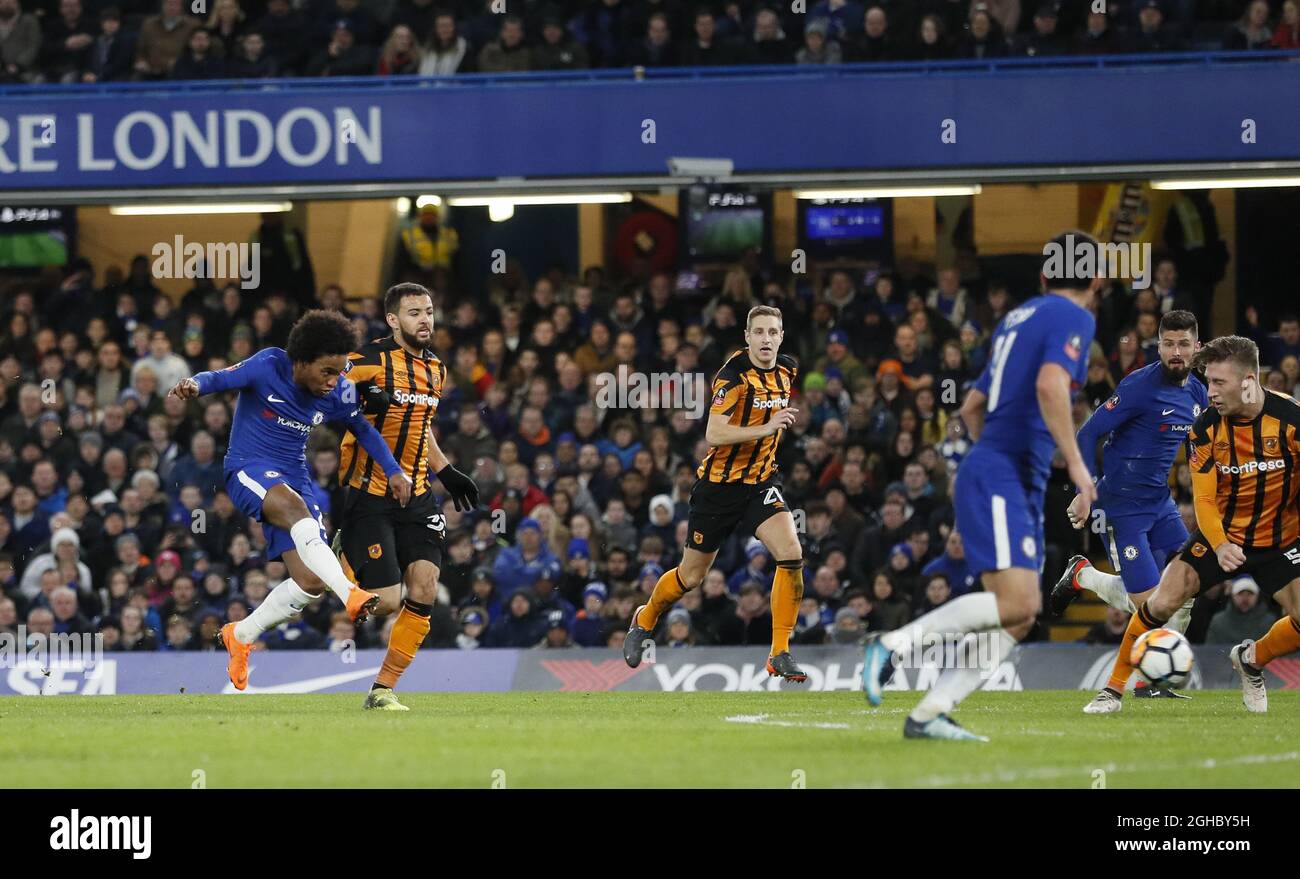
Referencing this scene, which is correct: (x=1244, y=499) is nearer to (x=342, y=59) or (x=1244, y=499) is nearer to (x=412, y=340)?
(x=412, y=340)

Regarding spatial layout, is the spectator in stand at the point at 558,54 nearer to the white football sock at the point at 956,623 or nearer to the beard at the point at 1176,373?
the beard at the point at 1176,373

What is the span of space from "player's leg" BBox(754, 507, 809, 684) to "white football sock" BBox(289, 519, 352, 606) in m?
2.89

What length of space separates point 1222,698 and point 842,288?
8.08 metres

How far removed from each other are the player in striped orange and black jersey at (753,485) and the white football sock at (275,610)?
97.1 inches

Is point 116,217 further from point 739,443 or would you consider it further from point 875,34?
point 739,443

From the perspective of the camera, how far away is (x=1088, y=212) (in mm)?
21500

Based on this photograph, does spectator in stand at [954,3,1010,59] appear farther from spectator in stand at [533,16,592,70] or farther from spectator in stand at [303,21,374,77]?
spectator in stand at [303,21,374,77]

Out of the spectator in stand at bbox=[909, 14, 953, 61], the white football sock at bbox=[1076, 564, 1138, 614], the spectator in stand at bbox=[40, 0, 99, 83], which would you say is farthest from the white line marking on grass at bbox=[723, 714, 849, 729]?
the spectator in stand at bbox=[40, 0, 99, 83]

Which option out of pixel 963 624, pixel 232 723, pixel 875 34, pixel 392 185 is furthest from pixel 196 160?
pixel 963 624

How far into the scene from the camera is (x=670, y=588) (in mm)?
12570

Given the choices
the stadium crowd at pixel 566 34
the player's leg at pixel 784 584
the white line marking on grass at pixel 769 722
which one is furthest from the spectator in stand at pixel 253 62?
the white line marking on grass at pixel 769 722

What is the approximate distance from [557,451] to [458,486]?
21.9ft

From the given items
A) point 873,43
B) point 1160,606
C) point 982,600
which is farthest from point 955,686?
point 873,43

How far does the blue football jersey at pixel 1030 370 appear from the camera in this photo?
8.41m
